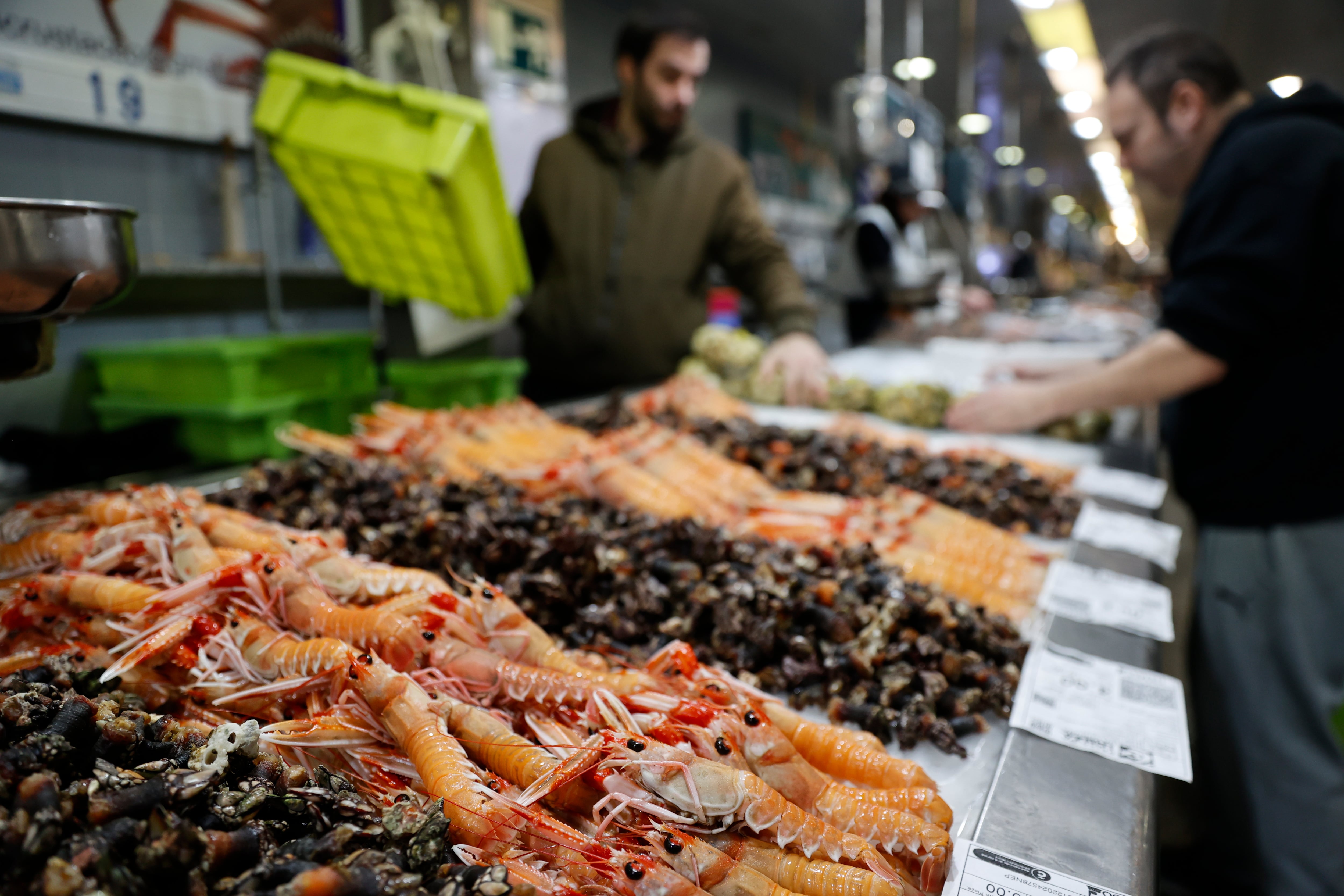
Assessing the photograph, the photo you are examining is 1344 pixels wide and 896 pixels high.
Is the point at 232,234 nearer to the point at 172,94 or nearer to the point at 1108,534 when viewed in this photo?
the point at 172,94

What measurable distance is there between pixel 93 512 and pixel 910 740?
5.96ft

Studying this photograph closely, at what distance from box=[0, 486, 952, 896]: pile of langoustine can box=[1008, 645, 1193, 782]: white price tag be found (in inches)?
13.9

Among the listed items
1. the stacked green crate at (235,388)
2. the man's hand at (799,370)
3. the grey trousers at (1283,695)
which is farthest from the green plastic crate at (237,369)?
the grey trousers at (1283,695)

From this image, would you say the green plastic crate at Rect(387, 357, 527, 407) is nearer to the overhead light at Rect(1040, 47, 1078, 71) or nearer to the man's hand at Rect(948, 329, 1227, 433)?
the man's hand at Rect(948, 329, 1227, 433)

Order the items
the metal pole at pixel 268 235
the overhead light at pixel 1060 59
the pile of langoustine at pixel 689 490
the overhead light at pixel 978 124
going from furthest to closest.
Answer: the overhead light at pixel 978 124 → the overhead light at pixel 1060 59 → the metal pole at pixel 268 235 → the pile of langoustine at pixel 689 490

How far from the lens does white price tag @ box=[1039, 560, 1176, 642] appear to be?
183 cm

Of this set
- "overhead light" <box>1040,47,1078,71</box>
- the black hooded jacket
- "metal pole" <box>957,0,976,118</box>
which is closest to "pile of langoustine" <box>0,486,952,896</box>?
the black hooded jacket

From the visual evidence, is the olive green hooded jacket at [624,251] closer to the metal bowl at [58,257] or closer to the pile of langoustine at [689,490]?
the pile of langoustine at [689,490]

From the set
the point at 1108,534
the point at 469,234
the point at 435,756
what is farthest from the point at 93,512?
the point at 1108,534

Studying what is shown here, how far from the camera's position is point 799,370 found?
4156 mm

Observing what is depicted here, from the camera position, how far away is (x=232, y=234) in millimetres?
4637

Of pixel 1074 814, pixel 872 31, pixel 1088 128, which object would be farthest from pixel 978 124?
pixel 1074 814

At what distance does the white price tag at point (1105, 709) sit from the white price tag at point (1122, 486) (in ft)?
4.51

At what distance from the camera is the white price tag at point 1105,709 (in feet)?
4.34
